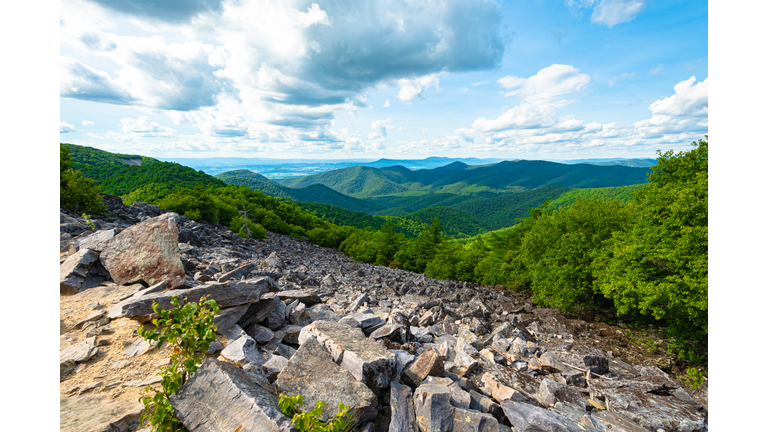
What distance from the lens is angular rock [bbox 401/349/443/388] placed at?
5.99 m

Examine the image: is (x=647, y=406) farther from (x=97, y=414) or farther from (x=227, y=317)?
(x=97, y=414)

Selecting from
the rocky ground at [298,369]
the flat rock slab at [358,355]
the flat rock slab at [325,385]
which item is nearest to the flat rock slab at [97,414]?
the rocky ground at [298,369]

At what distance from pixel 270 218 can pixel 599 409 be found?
57506 mm

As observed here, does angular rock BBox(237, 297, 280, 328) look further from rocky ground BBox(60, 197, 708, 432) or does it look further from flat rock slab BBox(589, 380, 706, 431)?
flat rock slab BBox(589, 380, 706, 431)

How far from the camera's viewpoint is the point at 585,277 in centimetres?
2145

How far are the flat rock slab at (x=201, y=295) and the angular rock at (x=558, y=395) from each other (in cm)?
776

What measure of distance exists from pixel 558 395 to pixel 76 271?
13.9m

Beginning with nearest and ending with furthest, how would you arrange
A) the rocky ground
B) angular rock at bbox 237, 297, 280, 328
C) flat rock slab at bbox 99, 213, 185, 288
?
the rocky ground, angular rock at bbox 237, 297, 280, 328, flat rock slab at bbox 99, 213, 185, 288

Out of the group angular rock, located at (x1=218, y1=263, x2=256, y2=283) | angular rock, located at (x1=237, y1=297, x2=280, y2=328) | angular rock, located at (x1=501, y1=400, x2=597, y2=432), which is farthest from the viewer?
angular rock, located at (x1=218, y1=263, x2=256, y2=283)

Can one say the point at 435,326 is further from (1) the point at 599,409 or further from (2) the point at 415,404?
(2) the point at 415,404

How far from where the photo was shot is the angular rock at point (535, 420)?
517 cm

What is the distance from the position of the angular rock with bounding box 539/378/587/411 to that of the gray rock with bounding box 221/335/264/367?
22.6 feet

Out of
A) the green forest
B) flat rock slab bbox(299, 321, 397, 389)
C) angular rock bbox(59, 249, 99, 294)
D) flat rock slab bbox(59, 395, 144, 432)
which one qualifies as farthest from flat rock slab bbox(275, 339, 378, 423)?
the green forest

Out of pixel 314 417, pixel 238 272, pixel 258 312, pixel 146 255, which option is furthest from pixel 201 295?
pixel 238 272
